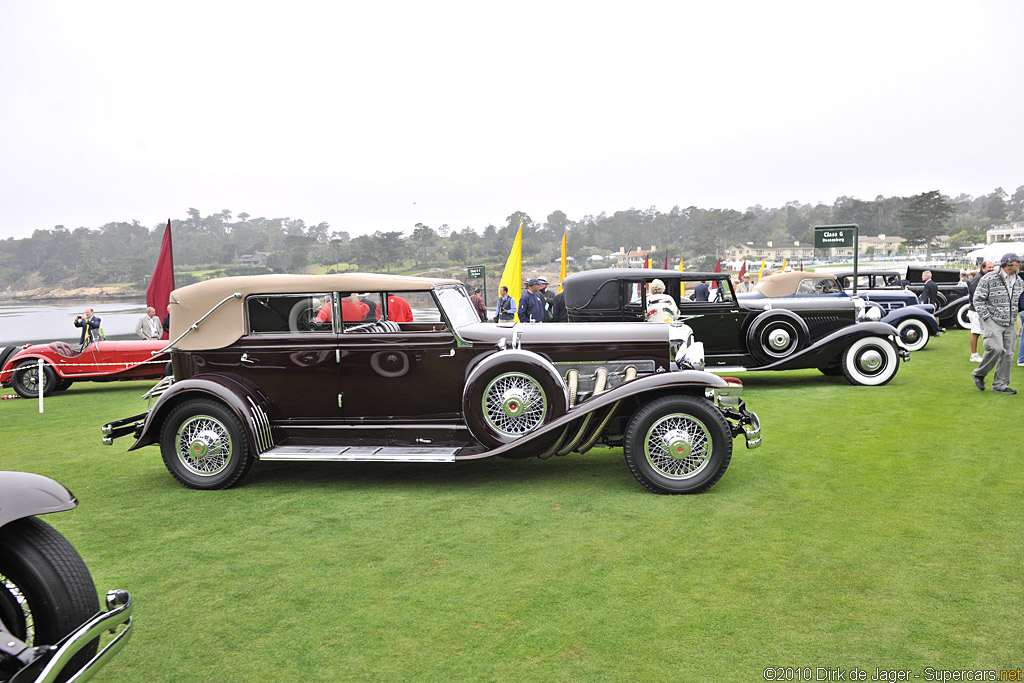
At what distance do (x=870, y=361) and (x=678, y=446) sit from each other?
645cm

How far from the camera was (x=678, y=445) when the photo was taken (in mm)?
5375

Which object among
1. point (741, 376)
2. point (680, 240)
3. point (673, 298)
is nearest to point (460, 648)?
point (673, 298)

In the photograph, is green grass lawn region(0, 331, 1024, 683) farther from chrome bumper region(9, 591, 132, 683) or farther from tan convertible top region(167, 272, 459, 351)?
tan convertible top region(167, 272, 459, 351)

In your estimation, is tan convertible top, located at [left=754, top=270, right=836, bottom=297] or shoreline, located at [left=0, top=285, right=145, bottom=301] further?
shoreline, located at [left=0, top=285, right=145, bottom=301]

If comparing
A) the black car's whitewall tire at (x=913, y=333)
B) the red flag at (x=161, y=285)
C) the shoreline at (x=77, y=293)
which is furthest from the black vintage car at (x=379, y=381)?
the shoreline at (x=77, y=293)

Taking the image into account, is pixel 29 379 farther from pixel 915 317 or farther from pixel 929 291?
pixel 929 291

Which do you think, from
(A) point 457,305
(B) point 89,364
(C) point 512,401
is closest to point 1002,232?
(B) point 89,364

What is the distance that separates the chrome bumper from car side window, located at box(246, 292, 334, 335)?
3684 millimetres

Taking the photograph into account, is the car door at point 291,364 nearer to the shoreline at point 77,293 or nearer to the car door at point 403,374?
the car door at point 403,374

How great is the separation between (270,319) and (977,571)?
530 cm

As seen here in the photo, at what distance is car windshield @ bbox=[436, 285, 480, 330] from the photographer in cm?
604

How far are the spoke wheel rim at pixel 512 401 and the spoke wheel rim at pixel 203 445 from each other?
2165 millimetres

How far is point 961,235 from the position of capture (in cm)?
8981

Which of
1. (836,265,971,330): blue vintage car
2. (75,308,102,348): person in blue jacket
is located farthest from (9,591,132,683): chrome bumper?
(836,265,971,330): blue vintage car
